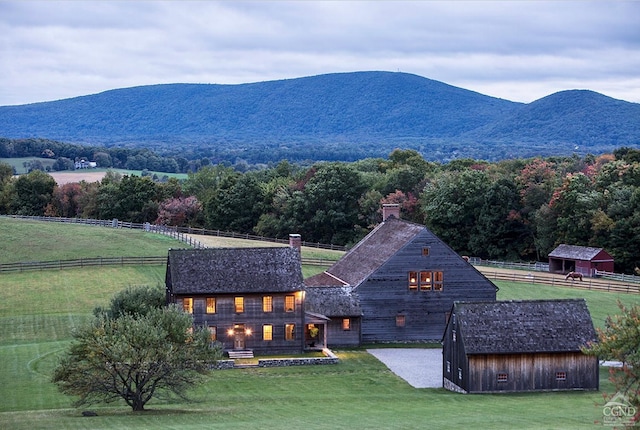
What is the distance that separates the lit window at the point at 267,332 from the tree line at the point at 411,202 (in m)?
40.8

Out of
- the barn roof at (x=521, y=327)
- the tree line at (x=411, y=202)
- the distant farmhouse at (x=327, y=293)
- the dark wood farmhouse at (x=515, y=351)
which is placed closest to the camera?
the dark wood farmhouse at (x=515, y=351)

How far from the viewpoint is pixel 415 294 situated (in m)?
57.8

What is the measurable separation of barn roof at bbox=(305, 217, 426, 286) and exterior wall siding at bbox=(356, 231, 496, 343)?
67 centimetres

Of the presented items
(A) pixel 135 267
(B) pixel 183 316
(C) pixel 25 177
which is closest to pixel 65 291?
(A) pixel 135 267

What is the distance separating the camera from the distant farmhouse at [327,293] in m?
52.5

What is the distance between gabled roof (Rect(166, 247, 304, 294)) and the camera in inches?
2061

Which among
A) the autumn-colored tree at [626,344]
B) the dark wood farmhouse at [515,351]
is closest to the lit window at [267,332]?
the dark wood farmhouse at [515,351]

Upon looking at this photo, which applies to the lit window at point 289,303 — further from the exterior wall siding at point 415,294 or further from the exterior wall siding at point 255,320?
the exterior wall siding at point 415,294

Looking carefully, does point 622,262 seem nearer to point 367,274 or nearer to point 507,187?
point 507,187

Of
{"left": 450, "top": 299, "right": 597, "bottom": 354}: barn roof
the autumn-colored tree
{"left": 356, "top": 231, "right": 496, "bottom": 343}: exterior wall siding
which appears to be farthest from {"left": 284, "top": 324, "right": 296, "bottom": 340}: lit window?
the autumn-colored tree

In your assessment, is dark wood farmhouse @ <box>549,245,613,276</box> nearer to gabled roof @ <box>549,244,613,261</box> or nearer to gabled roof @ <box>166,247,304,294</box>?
gabled roof @ <box>549,244,613,261</box>

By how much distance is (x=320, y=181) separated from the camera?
10894 cm

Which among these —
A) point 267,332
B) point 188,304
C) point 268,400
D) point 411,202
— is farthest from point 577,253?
point 268,400

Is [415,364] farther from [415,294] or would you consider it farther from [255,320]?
[255,320]
